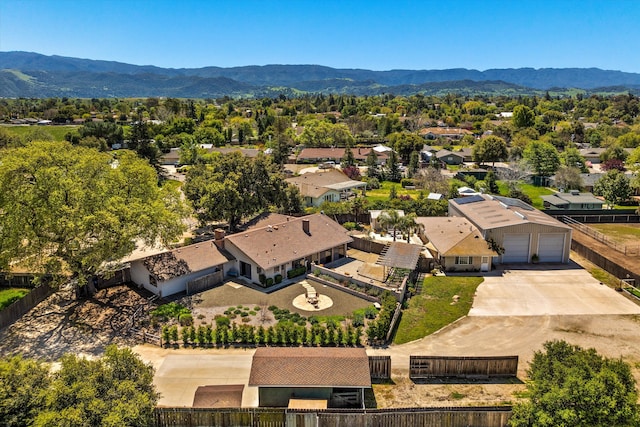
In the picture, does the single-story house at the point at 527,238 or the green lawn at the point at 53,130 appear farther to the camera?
the green lawn at the point at 53,130

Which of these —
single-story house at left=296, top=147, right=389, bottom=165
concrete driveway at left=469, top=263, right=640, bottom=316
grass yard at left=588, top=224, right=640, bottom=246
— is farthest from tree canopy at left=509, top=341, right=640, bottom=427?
single-story house at left=296, top=147, right=389, bottom=165

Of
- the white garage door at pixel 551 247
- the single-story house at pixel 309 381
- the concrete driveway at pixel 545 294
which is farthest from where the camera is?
the white garage door at pixel 551 247

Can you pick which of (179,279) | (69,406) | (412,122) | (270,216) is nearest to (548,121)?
(412,122)

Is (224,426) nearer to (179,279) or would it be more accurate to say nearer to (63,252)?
(179,279)

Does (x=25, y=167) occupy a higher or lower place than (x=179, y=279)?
higher

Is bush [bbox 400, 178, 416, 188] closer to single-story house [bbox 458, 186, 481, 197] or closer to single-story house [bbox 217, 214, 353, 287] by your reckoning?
single-story house [bbox 458, 186, 481, 197]

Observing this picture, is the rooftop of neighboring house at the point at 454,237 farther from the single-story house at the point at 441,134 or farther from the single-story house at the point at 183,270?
the single-story house at the point at 441,134

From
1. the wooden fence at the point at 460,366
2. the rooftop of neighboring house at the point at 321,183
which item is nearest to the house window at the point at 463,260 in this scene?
the wooden fence at the point at 460,366
